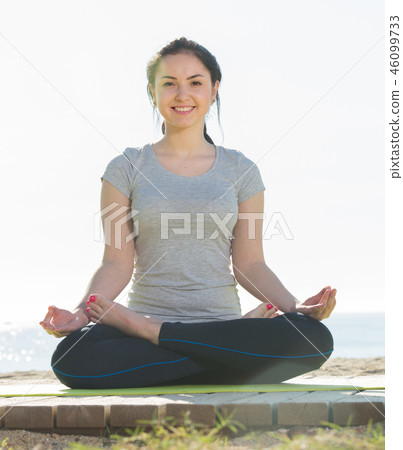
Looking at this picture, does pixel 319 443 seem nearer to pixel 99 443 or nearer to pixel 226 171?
pixel 99 443

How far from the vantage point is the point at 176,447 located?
1.65m

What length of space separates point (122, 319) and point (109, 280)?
1.21ft

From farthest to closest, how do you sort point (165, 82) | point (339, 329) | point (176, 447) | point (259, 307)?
point (339, 329) → point (165, 82) → point (259, 307) → point (176, 447)

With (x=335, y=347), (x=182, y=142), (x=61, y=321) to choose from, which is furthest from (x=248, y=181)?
(x=335, y=347)

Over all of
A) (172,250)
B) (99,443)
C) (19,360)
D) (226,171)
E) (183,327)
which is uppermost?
(226,171)

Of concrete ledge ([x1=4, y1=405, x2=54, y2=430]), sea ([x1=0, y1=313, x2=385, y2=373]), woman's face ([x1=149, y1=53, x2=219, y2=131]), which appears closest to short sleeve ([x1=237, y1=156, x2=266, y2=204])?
woman's face ([x1=149, y1=53, x2=219, y2=131])

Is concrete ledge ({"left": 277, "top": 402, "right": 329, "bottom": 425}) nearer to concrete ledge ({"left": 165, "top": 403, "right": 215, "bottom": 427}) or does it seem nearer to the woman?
concrete ledge ({"left": 165, "top": 403, "right": 215, "bottom": 427})

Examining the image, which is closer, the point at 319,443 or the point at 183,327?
the point at 319,443

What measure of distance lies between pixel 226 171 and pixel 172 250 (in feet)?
1.83

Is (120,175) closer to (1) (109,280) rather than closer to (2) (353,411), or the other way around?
(1) (109,280)

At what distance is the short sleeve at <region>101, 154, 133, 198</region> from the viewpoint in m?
3.30

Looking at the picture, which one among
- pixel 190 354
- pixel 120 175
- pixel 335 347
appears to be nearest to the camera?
pixel 190 354

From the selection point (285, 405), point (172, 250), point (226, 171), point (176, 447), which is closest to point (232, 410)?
point (285, 405)

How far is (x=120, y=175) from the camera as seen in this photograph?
3309mm
